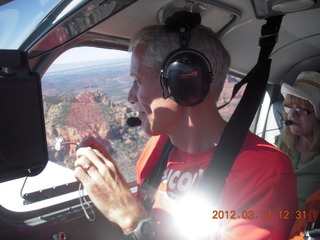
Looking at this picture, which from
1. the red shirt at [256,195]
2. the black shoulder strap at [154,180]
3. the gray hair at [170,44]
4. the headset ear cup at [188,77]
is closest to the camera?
the red shirt at [256,195]

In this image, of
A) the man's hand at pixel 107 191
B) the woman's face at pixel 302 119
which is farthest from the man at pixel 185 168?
the woman's face at pixel 302 119

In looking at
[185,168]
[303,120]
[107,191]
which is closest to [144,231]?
[107,191]

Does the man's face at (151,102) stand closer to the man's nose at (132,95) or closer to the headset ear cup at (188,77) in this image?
the man's nose at (132,95)


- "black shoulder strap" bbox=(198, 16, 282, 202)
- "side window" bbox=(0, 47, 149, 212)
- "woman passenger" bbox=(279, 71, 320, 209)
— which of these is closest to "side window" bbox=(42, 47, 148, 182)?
"side window" bbox=(0, 47, 149, 212)

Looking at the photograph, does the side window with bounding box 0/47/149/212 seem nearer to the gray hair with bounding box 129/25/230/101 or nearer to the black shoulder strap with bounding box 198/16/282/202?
the gray hair with bounding box 129/25/230/101

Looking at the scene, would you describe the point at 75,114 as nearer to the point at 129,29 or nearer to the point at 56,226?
the point at 129,29

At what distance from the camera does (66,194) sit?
2.00m

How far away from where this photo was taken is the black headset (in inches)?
49.4

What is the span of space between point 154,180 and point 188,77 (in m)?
0.61

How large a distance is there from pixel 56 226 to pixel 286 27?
1.74 meters

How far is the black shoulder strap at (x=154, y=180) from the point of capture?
5.24 ft

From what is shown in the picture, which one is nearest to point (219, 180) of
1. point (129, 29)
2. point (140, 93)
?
point (140, 93)

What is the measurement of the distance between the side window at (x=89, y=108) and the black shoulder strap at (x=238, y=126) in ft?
1.86

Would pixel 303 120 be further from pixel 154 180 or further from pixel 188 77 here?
pixel 188 77
